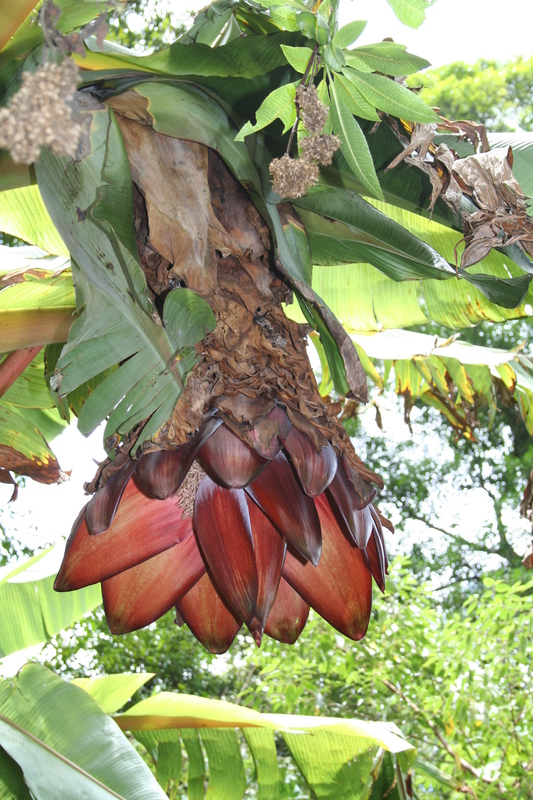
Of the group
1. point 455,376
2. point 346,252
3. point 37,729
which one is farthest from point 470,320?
point 37,729

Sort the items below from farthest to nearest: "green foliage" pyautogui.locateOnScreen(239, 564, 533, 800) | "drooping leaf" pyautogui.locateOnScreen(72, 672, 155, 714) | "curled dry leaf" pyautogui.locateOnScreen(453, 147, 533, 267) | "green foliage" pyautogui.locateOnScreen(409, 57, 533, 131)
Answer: "green foliage" pyautogui.locateOnScreen(409, 57, 533, 131) < "green foliage" pyautogui.locateOnScreen(239, 564, 533, 800) < "drooping leaf" pyautogui.locateOnScreen(72, 672, 155, 714) < "curled dry leaf" pyautogui.locateOnScreen(453, 147, 533, 267)

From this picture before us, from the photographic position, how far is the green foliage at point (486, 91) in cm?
466

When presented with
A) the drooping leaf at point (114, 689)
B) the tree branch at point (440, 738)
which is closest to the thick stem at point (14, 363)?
the drooping leaf at point (114, 689)

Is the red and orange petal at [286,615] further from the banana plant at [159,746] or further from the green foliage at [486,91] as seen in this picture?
the green foliage at [486,91]

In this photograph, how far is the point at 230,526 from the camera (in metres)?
0.37

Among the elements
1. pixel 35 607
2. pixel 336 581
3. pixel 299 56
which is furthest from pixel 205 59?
pixel 35 607

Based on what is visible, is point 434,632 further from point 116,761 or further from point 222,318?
point 222,318

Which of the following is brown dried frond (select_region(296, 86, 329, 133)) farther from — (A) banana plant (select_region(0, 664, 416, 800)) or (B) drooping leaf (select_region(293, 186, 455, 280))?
(A) banana plant (select_region(0, 664, 416, 800))

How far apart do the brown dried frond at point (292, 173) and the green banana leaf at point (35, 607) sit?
30.3 inches

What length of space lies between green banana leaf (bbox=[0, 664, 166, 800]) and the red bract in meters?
0.28

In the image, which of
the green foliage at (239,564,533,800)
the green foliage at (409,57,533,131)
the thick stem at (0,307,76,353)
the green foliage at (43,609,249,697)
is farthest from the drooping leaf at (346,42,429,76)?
the green foliage at (409,57,533,131)

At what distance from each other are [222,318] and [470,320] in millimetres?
582

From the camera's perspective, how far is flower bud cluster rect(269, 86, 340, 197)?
271mm

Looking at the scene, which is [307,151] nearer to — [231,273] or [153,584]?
[231,273]
